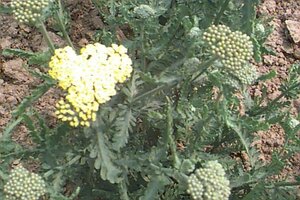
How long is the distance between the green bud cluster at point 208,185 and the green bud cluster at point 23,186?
0.65 metres

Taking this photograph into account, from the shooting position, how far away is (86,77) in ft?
9.14

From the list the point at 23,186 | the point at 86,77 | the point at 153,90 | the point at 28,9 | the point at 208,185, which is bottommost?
the point at 23,186

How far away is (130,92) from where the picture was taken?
119 inches

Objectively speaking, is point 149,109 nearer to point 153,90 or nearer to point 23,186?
point 153,90

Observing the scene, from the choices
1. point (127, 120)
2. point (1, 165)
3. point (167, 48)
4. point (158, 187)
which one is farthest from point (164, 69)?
point (1, 165)

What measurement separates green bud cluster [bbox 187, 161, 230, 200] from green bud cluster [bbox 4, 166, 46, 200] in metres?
0.65

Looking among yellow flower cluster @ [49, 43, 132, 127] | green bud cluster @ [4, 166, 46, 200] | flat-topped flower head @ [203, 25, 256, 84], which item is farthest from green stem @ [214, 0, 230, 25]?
green bud cluster @ [4, 166, 46, 200]

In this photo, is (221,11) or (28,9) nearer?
(28,9)

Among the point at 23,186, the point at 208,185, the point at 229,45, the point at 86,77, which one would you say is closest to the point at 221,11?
the point at 229,45

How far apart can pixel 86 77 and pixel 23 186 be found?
0.54m

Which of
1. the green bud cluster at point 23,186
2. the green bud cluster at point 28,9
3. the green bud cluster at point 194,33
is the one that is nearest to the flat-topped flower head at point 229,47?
the green bud cluster at point 194,33

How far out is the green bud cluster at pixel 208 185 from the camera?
2.71 metres

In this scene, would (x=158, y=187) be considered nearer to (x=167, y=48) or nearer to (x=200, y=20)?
(x=167, y=48)

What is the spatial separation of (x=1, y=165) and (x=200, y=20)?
1.35 m
